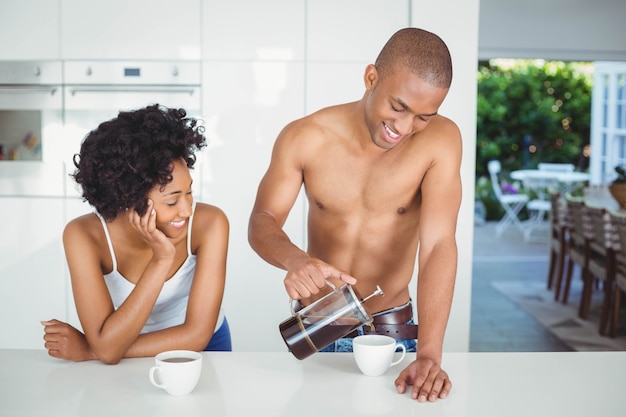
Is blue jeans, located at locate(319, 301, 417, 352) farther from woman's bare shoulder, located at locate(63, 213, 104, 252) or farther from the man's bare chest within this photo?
woman's bare shoulder, located at locate(63, 213, 104, 252)

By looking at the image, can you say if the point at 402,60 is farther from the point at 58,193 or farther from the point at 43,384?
the point at 58,193

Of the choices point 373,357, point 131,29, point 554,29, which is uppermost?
point 554,29

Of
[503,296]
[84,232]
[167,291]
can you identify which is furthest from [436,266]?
[503,296]

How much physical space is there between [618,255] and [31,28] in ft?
12.3

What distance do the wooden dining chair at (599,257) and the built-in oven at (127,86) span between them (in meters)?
2.95

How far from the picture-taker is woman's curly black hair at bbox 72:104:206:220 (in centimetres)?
189

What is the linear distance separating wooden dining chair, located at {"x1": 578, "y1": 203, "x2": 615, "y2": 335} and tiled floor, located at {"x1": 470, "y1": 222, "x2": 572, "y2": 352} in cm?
40

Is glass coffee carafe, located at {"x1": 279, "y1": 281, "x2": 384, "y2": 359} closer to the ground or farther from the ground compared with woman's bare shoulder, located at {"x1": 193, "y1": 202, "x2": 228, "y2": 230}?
closer to the ground

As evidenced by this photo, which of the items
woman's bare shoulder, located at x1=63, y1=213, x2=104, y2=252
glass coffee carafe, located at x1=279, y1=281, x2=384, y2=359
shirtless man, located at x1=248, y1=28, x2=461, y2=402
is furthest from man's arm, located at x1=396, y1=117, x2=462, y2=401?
woman's bare shoulder, located at x1=63, y1=213, x2=104, y2=252

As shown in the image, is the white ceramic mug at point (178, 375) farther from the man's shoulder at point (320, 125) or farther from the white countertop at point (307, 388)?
the man's shoulder at point (320, 125)

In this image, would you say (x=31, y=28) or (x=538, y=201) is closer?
(x=31, y=28)

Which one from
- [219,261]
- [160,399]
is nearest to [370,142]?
[219,261]

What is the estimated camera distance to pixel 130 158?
1.89 m

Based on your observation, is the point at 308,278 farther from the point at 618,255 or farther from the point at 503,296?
the point at 503,296
